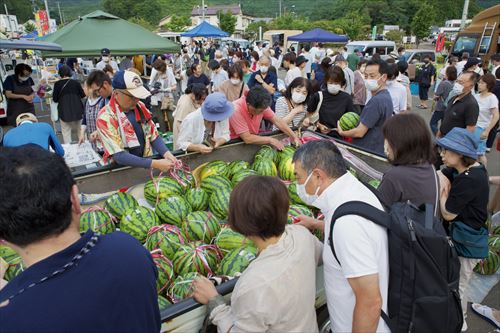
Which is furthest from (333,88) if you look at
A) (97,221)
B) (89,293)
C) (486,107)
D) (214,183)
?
(89,293)

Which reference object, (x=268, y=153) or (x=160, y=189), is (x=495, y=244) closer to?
(x=268, y=153)

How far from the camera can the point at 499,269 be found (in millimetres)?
4543

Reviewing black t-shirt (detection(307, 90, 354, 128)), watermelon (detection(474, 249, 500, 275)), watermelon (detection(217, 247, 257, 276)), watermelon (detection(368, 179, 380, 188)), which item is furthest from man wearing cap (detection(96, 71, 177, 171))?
watermelon (detection(474, 249, 500, 275))

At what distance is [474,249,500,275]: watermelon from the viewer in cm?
436

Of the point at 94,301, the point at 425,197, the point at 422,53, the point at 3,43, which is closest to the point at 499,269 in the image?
the point at 425,197

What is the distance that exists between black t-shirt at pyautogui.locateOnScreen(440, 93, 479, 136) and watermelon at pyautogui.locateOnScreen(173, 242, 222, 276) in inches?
191

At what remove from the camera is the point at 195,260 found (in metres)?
2.64

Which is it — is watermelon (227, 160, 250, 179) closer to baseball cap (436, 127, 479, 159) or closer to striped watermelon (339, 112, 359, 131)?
striped watermelon (339, 112, 359, 131)

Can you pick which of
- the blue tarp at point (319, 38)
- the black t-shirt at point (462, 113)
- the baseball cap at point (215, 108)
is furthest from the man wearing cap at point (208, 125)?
the blue tarp at point (319, 38)

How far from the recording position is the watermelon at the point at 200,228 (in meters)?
2.95

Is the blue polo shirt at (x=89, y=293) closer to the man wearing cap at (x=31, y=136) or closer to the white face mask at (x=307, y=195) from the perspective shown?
the white face mask at (x=307, y=195)

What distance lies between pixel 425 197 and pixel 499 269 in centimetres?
294

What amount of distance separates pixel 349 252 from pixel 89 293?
1.18 m

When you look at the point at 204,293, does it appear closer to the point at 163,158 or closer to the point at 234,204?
the point at 234,204
